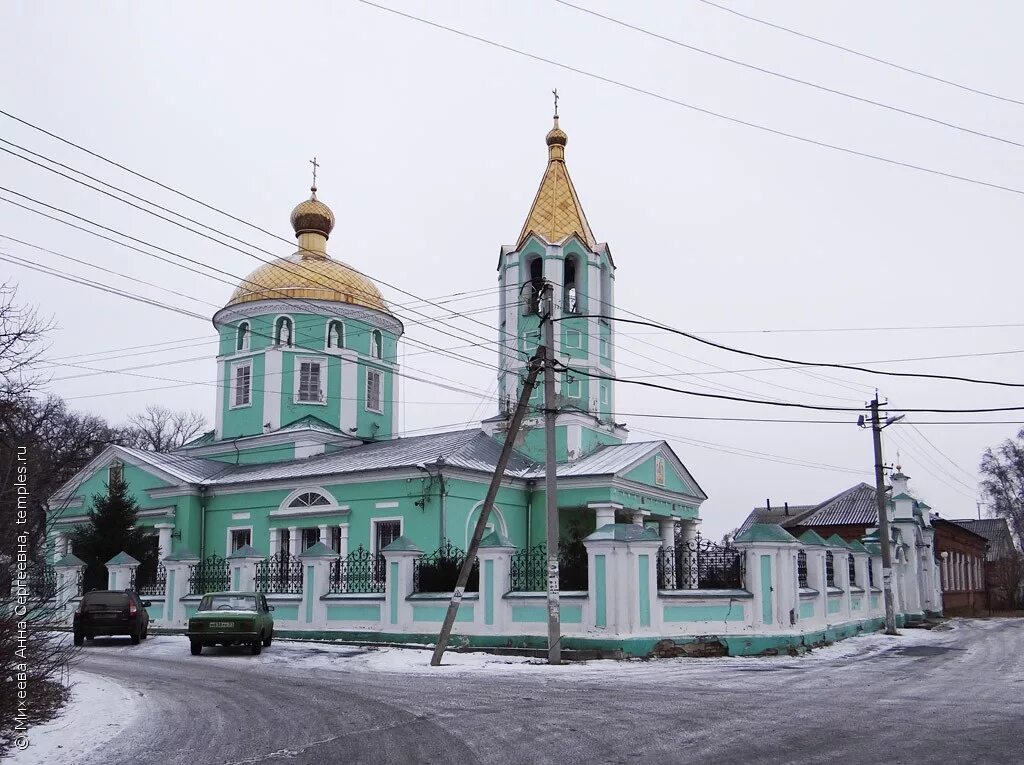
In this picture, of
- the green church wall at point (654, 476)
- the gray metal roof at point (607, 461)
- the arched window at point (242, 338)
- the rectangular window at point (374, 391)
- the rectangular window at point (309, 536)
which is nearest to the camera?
the gray metal roof at point (607, 461)

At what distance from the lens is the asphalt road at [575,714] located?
8547 millimetres

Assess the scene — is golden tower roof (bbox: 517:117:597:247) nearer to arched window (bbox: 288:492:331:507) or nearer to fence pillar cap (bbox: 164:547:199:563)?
arched window (bbox: 288:492:331:507)

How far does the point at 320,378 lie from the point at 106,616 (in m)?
12.8

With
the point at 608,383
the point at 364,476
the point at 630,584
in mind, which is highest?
the point at 608,383

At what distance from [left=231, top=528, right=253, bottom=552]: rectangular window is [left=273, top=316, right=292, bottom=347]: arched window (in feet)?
20.8

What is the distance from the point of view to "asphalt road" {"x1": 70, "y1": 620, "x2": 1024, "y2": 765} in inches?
336

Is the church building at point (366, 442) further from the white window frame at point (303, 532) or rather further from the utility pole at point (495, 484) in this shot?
the utility pole at point (495, 484)

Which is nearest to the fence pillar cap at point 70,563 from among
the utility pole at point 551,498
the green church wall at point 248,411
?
the green church wall at point 248,411

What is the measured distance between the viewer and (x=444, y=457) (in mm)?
25891

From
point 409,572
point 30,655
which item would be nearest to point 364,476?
point 409,572

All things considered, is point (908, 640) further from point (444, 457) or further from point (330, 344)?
point (330, 344)

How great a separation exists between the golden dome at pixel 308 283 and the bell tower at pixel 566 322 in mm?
5510

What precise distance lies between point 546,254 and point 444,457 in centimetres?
744

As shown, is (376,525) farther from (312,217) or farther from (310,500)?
(312,217)
